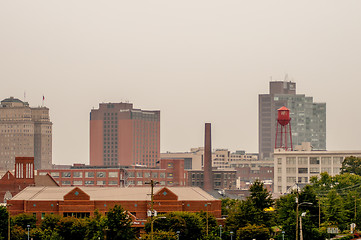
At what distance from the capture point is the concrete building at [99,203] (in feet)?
491

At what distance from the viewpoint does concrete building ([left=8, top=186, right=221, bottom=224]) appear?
150 meters

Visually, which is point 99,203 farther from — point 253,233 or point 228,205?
point 228,205

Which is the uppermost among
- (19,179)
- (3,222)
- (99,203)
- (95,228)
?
(19,179)

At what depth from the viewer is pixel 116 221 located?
388 feet

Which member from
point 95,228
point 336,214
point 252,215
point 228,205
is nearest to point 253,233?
point 252,215

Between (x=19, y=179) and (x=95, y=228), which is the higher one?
(x=19, y=179)

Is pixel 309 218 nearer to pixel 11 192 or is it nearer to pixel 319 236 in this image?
pixel 319 236

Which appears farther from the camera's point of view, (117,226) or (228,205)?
(228,205)

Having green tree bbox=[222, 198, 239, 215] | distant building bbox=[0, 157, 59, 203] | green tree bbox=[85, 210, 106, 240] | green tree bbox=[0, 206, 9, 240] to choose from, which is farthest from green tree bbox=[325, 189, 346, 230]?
distant building bbox=[0, 157, 59, 203]

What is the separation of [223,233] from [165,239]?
2408 cm

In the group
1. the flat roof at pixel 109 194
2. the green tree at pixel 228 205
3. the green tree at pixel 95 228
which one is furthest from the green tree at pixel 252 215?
the green tree at pixel 228 205

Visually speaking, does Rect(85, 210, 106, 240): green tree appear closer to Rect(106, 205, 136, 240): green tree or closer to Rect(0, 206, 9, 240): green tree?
Rect(106, 205, 136, 240): green tree

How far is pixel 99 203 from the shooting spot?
497ft

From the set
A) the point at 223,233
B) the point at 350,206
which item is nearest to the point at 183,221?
the point at 223,233
